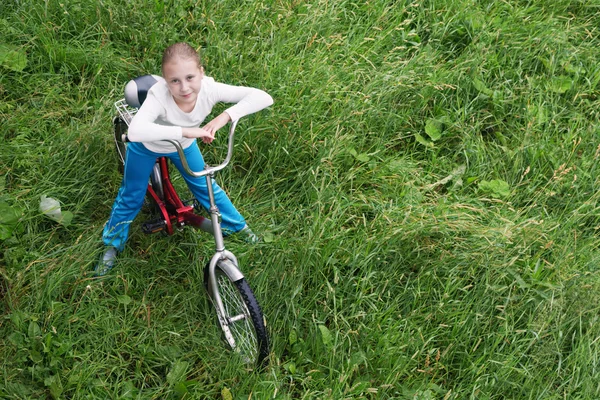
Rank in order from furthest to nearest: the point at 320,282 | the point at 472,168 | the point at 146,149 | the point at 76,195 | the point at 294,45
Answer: the point at 294,45 < the point at 472,168 < the point at 76,195 < the point at 320,282 < the point at 146,149

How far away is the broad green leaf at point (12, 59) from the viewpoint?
15.0 feet

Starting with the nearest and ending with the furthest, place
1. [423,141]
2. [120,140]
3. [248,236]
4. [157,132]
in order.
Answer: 1. [157,132]
2. [248,236]
3. [120,140]
4. [423,141]

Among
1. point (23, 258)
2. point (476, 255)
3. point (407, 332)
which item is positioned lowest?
point (23, 258)

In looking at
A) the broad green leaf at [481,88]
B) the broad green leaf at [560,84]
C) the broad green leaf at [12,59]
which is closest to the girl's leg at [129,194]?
the broad green leaf at [12,59]

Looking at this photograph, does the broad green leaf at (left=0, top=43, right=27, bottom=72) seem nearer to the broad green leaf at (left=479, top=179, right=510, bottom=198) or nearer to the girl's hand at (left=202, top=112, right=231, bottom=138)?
the girl's hand at (left=202, top=112, right=231, bottom=138)

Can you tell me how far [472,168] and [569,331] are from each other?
1.26m

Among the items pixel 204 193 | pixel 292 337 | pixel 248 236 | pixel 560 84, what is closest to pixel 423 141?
pixel 560 84

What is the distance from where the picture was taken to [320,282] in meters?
3.71

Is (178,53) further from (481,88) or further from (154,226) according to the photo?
(481,88)

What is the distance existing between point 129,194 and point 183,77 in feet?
2.83

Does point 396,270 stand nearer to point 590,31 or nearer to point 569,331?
point 569,331

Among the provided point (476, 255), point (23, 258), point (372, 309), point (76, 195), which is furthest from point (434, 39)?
point (23, 258)

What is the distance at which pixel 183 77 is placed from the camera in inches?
121

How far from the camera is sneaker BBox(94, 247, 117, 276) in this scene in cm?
372
